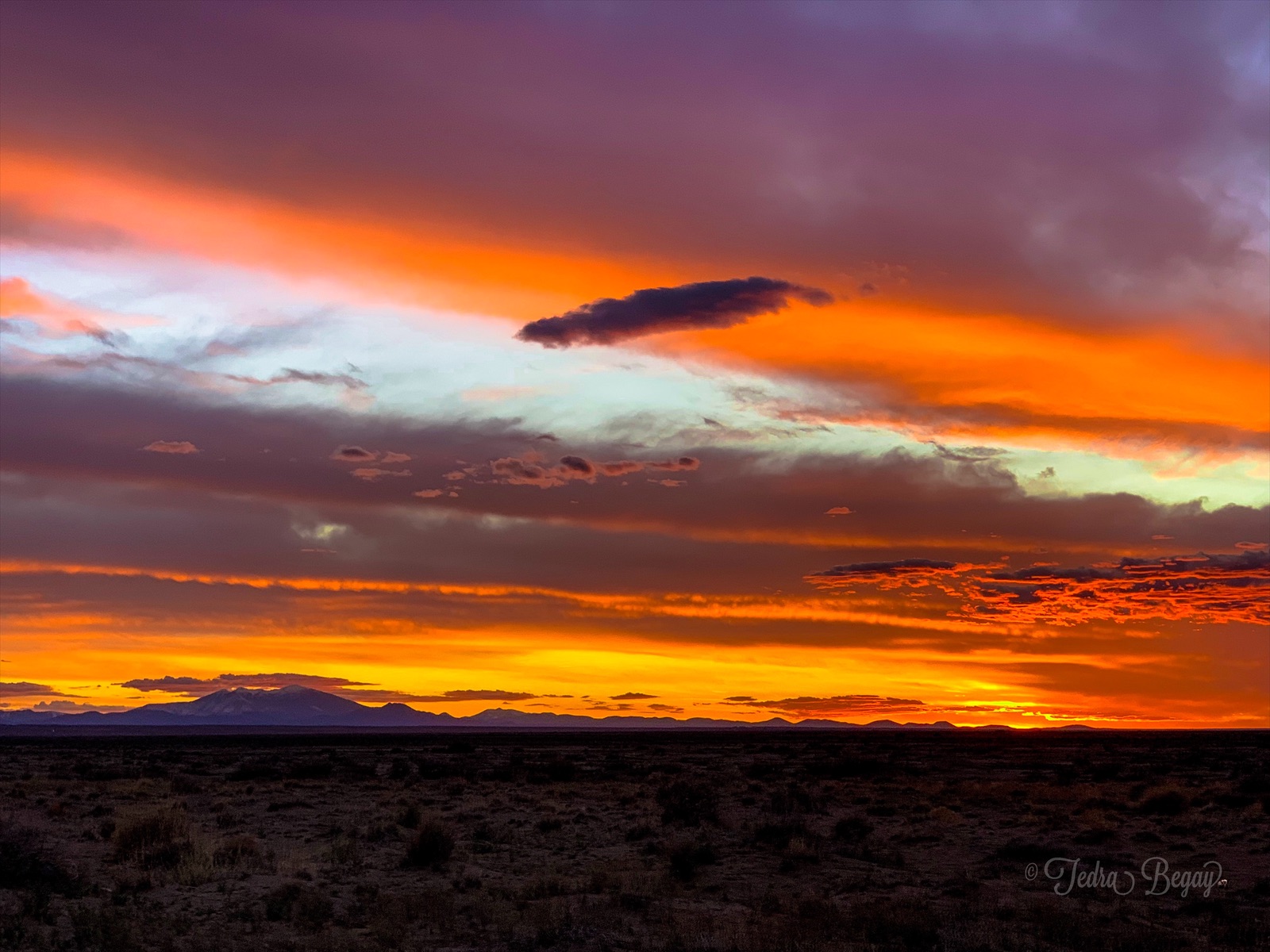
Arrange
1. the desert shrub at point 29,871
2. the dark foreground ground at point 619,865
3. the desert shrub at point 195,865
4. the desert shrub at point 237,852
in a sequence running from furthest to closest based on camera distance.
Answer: the desert shrub at point 237,852 → the desert shrub at point 195,865 → the desert shrub at point 29,871 → the dark foreground ground at point 619,865

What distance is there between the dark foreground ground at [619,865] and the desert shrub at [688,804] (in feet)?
0.43

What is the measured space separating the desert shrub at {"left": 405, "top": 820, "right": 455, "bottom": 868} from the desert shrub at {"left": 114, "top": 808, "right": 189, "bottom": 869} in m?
4.88

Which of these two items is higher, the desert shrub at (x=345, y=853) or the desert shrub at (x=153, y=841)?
the desert shrub at (x=153, y=841)

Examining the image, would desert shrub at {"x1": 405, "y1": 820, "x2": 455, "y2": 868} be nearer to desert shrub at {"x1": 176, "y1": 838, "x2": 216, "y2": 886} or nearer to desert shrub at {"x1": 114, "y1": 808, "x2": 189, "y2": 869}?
desert shrub at {"x1": 176, "y1": 838, "x2": 216, "y2": 886}

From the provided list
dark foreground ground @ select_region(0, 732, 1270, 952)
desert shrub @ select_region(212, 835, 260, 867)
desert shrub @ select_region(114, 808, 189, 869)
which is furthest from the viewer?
desert shrub @ select_region(212, 835, 260, 867)

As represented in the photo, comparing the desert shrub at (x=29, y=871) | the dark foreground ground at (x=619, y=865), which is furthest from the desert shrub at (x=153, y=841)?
the desert shrub at (x=29, y=871)

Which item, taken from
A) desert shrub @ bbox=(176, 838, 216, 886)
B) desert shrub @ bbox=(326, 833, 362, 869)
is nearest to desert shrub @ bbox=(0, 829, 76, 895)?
→ desert shrub @ bbox=(176, 838, 216, 886)

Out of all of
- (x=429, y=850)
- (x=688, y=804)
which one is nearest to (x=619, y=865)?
(x=429, y=850)

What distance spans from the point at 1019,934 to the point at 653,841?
11.9 m

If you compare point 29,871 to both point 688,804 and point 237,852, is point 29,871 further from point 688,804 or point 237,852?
point 688,804

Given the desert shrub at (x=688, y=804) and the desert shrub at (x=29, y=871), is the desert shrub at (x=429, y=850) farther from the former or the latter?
the desert shrub at (x=688, y=804)

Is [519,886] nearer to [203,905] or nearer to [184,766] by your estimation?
[203,905]

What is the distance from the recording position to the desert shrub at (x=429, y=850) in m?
25.1

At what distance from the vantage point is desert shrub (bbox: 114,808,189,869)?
947 inches
